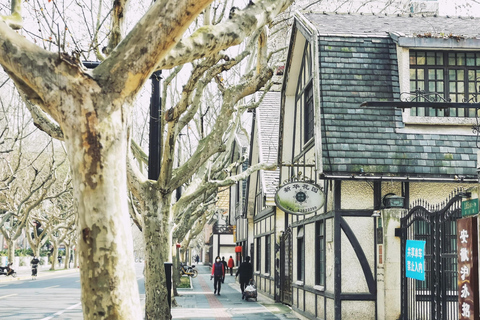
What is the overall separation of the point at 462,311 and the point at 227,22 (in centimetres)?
485

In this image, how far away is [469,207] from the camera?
856cm

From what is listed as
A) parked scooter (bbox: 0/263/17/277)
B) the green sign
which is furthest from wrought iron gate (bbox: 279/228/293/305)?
parked scooter (bbox: 0/263/17/277)

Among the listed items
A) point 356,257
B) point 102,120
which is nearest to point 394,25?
point 356,257

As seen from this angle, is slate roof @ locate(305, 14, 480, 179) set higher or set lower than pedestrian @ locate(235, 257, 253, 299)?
higher

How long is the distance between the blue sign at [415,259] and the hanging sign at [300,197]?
2.36 meters

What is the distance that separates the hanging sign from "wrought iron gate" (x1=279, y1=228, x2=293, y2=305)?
7.34m

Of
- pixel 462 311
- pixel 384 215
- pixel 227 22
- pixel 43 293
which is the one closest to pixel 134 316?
pixel 227 22

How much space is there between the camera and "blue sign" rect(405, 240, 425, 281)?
36.4ft

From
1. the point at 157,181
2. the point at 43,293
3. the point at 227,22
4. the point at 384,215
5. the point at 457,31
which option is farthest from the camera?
the point at 43,293

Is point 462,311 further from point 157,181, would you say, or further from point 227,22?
point 157,181

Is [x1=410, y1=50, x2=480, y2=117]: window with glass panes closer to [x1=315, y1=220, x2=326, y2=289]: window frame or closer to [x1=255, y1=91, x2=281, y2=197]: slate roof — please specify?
[x1=315, y1=220, x2=326, y2=289]: window frame

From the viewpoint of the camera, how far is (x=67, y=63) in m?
5.99

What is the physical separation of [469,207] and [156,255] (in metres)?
7.45

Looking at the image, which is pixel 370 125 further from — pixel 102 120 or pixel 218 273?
pixel 218 273
